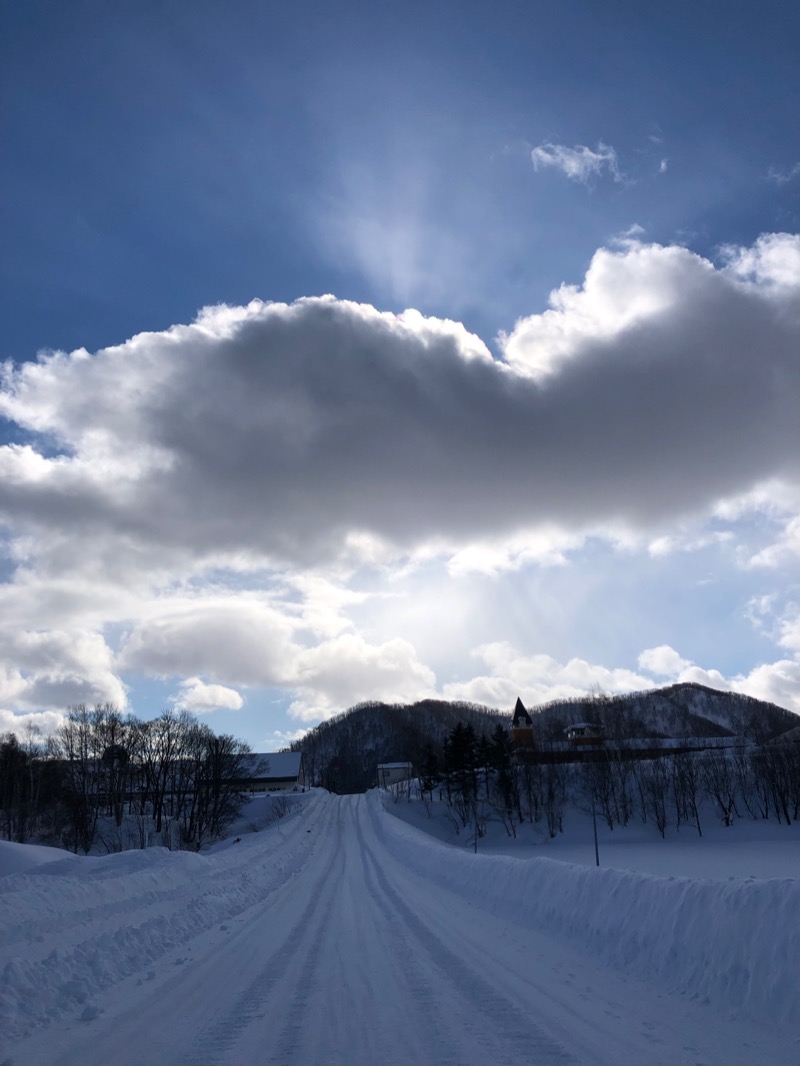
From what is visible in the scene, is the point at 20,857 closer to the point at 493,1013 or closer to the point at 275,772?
the point at 493,1013

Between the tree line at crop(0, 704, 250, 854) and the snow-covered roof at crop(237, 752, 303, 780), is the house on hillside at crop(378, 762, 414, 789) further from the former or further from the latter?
the tree line at crop(0, 704, 250, 854)

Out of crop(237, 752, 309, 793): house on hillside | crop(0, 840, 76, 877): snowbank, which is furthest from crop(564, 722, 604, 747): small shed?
crop(0, 840, 76, 877): snowbank

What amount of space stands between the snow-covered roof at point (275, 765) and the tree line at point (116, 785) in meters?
55.2

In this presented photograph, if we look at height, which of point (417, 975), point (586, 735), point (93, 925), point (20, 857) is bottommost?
point (586, 735)

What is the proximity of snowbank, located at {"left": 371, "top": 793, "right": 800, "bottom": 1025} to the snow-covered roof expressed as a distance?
5186 inches

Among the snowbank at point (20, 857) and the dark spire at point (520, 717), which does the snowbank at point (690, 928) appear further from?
the dark spire at point (520, 717)

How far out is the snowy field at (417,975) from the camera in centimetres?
741

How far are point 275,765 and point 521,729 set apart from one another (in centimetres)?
5665

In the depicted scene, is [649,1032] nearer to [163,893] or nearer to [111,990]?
[111,990]

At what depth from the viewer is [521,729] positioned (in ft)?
403

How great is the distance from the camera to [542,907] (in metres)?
15.5

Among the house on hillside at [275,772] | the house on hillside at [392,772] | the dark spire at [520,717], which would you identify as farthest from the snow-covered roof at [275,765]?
the dark spire at [520,717]

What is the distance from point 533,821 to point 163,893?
7368 cm

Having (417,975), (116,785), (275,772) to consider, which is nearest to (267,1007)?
(417,975)
